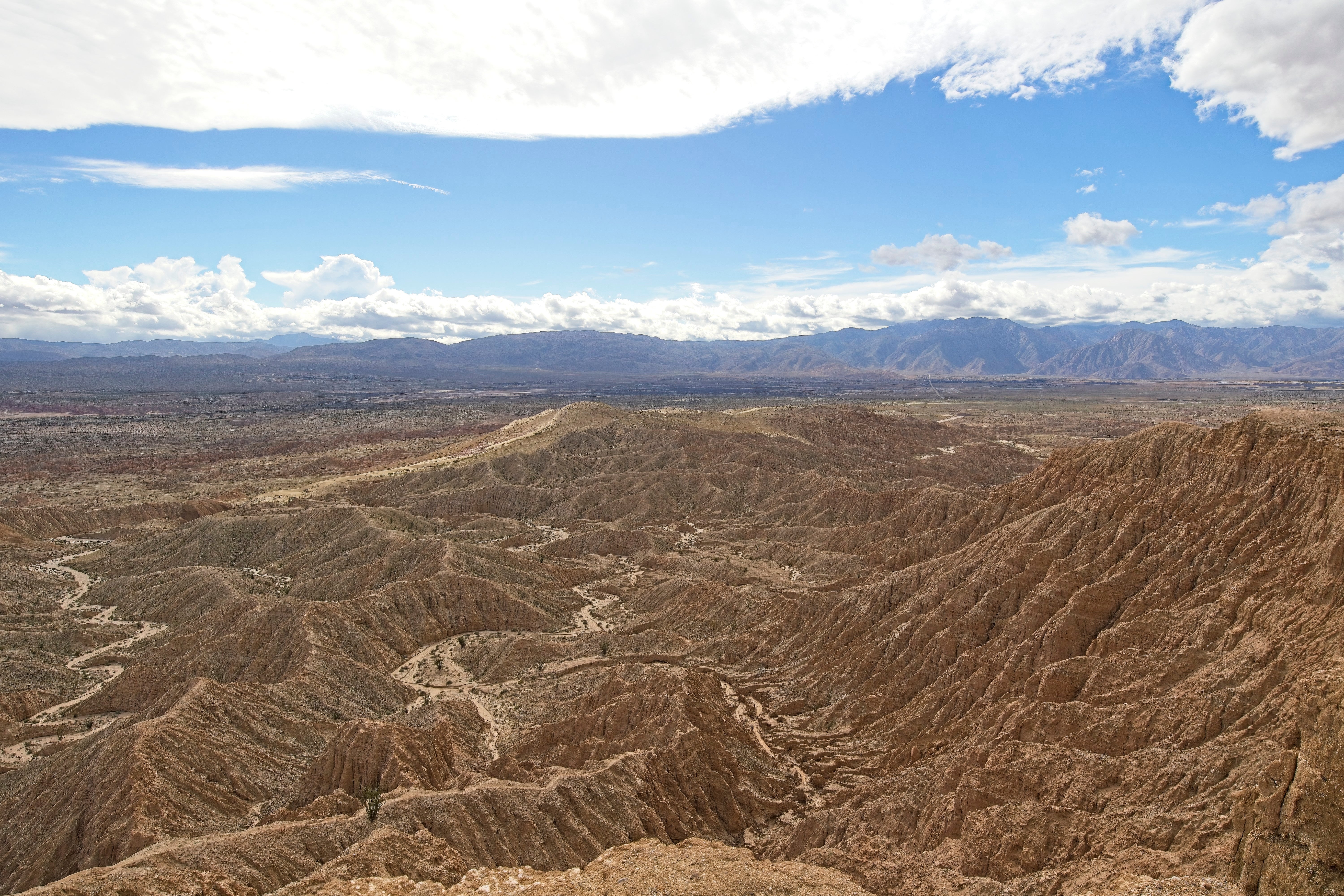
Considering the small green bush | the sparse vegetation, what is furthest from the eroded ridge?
the small green bush

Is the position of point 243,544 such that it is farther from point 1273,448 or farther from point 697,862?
point 1273,448

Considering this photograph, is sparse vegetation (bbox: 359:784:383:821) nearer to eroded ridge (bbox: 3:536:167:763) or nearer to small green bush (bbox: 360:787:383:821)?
small green bush (bbox: 360:787:383:821)

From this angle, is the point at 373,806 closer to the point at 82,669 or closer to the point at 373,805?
the point at 373,805

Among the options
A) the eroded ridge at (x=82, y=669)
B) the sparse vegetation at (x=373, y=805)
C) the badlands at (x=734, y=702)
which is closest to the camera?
the badlands at (x=734, y=702)

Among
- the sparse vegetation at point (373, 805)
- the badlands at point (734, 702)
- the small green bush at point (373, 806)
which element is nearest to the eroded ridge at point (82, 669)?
the badlands at point (734, 702)

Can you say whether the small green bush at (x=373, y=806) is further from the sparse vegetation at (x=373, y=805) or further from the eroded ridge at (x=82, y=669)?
the eroded ridge at (x=82, y=669)

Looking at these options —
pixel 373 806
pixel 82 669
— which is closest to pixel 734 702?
pixel 373 806

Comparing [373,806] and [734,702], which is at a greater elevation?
[373,806]

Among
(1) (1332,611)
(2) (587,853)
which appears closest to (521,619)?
(2) (587,853)

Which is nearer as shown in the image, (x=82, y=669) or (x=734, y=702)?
(x=734, y=702)
